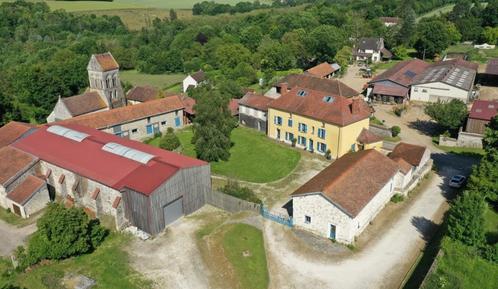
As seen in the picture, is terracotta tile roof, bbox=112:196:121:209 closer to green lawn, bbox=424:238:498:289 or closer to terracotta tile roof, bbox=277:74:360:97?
green lawn, bbox=424:238:498:289

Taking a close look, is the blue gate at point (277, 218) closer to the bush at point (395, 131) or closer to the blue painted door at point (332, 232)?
the blue painted door at point (332, 232)

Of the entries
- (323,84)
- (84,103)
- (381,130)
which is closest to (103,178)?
(84,103)

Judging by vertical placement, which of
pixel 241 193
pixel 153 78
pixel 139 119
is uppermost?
pixel 139 119

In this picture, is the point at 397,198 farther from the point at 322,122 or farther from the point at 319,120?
the point at 319,120

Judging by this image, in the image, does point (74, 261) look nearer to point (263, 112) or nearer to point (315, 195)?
point (315, 195)

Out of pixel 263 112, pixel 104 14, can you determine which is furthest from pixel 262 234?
pixel 104 14
